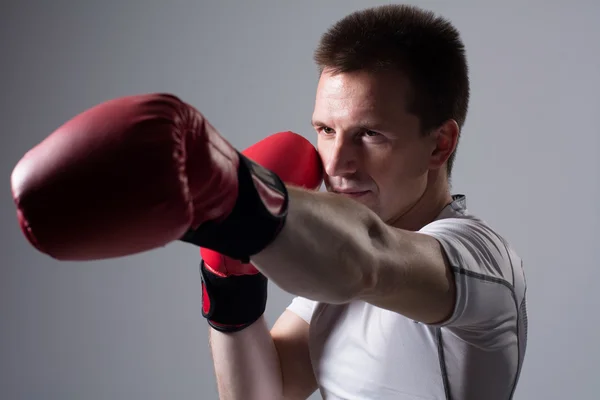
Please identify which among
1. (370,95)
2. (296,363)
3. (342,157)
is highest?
(370,95)

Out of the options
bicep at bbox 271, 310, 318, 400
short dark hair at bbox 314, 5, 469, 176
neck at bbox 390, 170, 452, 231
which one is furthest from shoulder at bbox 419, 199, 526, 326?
bicep at bbox 271, 310, 318, 400

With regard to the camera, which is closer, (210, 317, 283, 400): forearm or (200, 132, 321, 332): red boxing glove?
(200, 132, 321, 332): red boxing glove

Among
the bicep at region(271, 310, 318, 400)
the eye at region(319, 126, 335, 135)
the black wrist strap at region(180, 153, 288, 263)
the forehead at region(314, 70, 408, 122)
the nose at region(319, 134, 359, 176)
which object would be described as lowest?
the bicep at region(271, 310, 318, 400)

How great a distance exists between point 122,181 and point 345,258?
9.9 inches

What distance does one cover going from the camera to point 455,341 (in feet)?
3.67

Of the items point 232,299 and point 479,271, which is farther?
point 232,299

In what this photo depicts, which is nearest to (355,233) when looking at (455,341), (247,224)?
(247,224)

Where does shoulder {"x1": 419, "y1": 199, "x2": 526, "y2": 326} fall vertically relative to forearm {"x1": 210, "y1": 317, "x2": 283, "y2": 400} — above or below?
above

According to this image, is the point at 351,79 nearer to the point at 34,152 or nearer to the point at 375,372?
the point at 375,372

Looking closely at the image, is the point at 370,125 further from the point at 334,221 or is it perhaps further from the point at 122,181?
the point at 122,181

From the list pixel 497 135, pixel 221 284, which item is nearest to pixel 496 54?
pixel 497 135

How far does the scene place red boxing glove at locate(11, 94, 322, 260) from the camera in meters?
0.62

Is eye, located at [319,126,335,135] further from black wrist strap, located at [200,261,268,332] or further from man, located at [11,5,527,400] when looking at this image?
black wrist strap, located at [200,261,268,332]

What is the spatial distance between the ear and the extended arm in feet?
1.33
